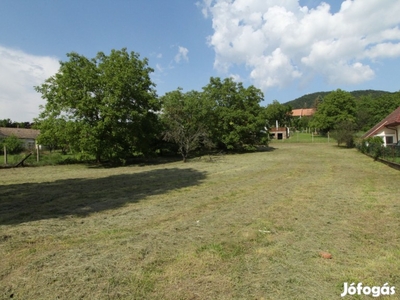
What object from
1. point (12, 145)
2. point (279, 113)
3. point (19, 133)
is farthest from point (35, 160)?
point (279, 113)

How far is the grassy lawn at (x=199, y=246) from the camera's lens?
286cm

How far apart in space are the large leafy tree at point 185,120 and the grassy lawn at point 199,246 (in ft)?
50.5

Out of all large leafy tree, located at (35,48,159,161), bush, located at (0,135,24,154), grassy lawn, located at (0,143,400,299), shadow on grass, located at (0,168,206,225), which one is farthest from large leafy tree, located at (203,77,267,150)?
bush, located at (0,135,24,154)

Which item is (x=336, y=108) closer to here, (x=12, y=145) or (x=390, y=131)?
(x=390, y=131)

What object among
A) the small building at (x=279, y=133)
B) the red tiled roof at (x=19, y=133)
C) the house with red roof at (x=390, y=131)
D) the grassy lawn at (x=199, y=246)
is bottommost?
the grassy lawn at (x=199, y=246)

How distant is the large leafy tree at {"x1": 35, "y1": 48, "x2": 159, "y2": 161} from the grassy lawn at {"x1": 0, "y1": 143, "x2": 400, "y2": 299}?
36.7ft

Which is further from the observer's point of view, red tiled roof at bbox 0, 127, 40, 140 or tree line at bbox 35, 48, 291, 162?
red tiled roof at bbox 0, 127, 40, 140

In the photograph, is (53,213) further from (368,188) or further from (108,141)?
(108,141)

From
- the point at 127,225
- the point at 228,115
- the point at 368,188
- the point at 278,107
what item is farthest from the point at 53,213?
the point at 278,107

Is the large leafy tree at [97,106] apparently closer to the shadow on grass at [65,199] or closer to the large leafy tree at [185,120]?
the large leafy tree at [185,120]

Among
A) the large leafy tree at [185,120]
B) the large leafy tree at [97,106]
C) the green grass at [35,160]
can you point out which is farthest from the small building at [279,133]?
the green grass at [35,160]

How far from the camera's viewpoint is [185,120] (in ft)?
80.8

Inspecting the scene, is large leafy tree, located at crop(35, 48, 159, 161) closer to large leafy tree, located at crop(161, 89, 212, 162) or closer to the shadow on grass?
large leafy tree, located at crop(161, 89, 212, 162)

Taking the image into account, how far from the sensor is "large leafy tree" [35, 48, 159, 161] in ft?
59.3
